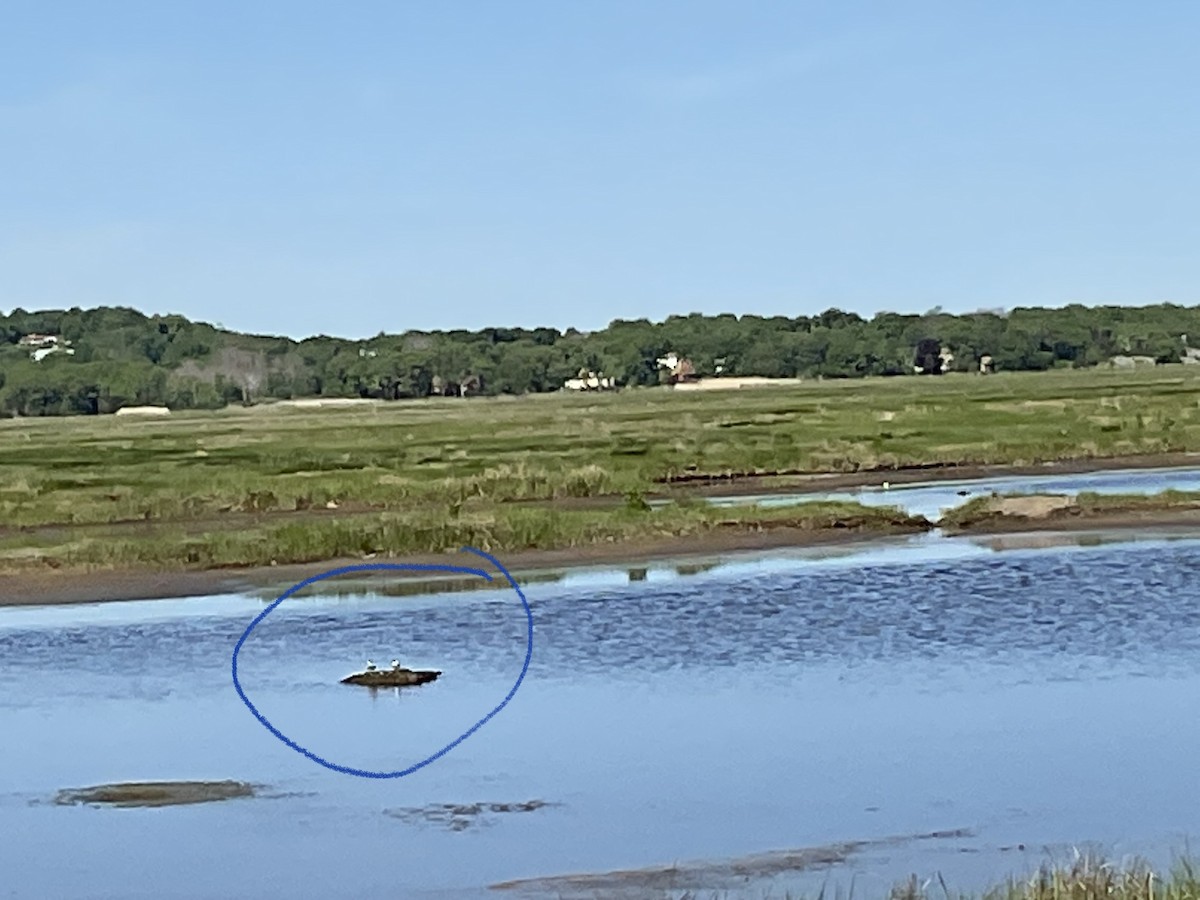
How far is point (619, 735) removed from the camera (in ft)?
63.7

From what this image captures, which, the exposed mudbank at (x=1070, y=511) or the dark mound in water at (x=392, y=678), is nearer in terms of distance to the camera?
the dark mound in water at (x=392, y=678)

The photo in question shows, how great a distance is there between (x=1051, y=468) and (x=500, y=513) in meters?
22.4

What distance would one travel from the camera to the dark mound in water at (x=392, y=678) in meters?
22.8

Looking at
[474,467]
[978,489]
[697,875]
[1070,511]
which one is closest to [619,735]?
[697,875]

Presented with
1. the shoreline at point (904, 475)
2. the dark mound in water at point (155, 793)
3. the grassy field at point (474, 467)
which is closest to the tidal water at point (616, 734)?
the dark mound in water at point (155, 793)

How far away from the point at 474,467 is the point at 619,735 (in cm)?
4428

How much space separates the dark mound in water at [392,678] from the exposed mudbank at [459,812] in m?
6.18

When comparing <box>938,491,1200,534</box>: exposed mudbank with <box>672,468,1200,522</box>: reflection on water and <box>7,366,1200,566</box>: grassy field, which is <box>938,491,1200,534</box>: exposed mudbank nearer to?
<box>672,468,1200,522</box>: reflection on water

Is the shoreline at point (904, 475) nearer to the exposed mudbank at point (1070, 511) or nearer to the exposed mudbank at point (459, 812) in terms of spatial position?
the exposed mudbank at point (1070, 511)

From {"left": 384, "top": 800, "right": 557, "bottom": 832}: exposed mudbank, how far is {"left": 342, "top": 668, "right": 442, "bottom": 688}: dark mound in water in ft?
20.3

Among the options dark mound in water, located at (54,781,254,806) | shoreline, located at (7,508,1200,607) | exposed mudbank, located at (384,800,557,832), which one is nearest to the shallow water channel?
exposed mudbank, located at (384,800,557,832)

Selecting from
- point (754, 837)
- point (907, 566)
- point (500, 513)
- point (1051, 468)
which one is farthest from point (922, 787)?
point (1051, 468)

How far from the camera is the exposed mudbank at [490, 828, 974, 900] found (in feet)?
44.3

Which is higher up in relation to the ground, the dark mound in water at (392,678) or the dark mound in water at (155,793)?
the dark mound in water at (392,678)
